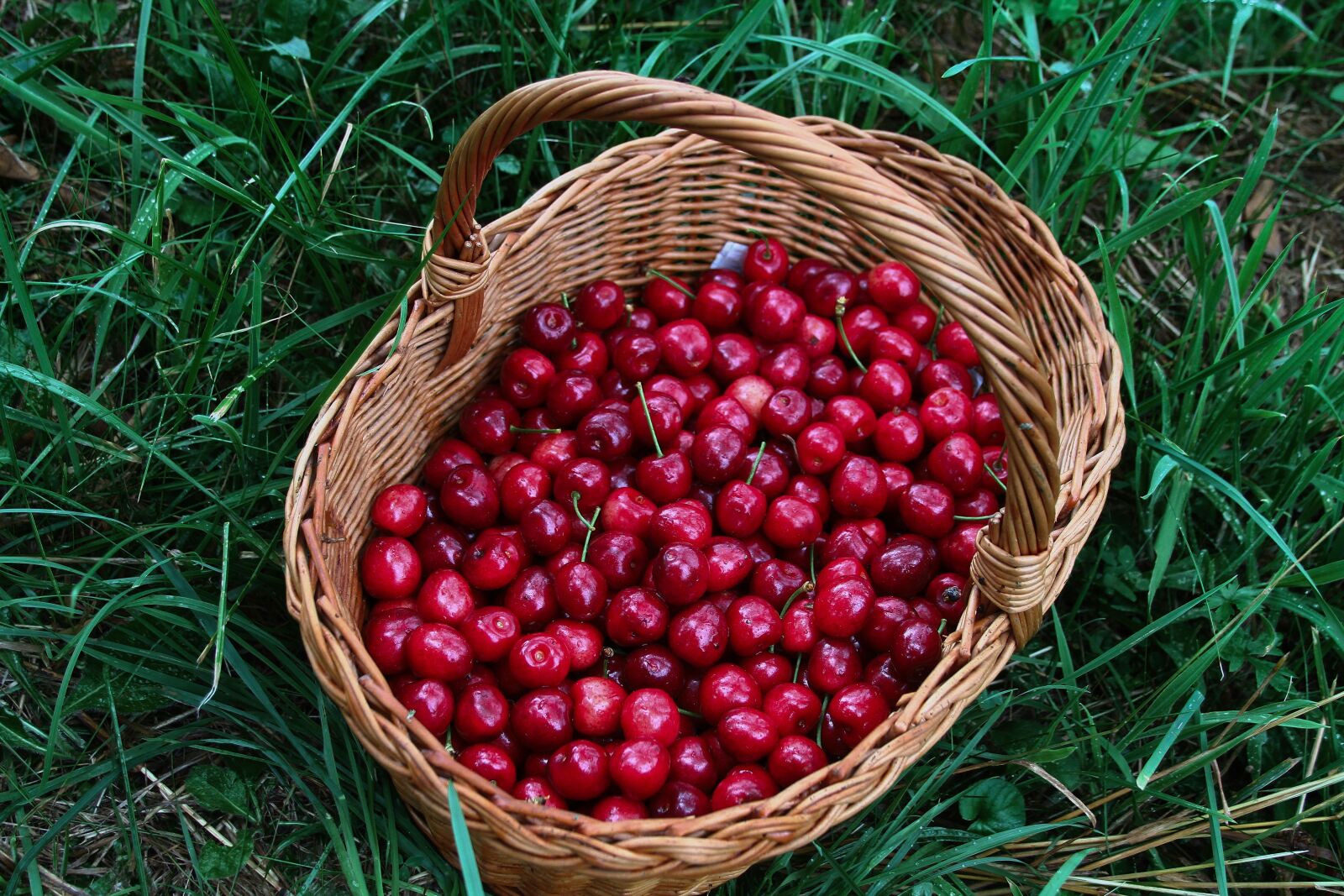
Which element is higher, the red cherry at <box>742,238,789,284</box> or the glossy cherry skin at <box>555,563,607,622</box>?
the red cherry at <box>742,238,789,284</box>

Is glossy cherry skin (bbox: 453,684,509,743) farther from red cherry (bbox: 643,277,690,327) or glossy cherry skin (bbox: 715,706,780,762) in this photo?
red cherry (bbox: 643,277,690,327)

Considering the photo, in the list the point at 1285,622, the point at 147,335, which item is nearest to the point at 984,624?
the point at 1285,622

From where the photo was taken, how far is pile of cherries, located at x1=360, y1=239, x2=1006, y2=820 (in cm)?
230

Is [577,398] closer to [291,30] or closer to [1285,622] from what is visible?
[291,30]

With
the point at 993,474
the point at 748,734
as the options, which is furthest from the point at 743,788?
the point at 993,474

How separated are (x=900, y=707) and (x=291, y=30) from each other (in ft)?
8.53

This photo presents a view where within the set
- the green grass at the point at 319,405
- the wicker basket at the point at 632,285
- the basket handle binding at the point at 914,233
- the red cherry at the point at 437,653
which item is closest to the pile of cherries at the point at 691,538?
the red cherry at the point at 437,653

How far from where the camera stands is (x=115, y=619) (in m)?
2.62

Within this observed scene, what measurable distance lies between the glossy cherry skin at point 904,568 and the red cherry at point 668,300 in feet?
3.03

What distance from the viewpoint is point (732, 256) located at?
320 cm

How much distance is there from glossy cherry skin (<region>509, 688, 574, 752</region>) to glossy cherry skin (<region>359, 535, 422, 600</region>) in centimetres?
41

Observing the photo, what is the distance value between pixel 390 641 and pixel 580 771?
50 cm

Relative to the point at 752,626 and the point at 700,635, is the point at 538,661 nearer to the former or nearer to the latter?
the point at 700,635

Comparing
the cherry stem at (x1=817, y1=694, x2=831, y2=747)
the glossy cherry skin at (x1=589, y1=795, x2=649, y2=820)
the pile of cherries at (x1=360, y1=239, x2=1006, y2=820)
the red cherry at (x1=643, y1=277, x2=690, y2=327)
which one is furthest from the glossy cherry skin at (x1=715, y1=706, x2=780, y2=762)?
the red cherry at (x1=643, y1=277, x2=690, y2=327)
